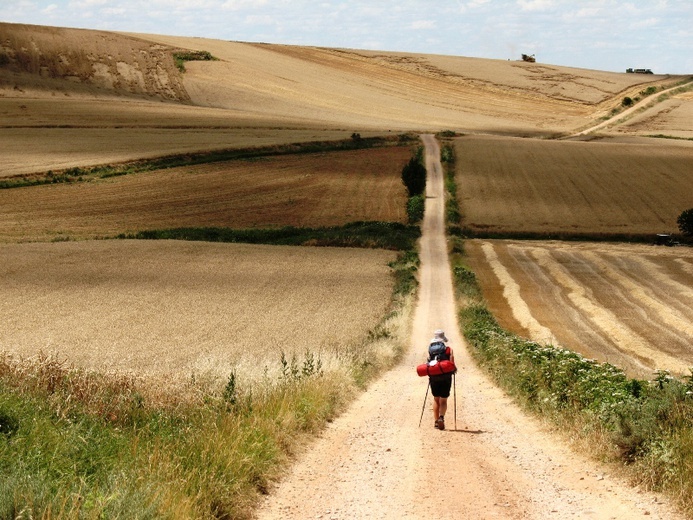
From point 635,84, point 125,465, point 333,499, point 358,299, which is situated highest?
point 635,84

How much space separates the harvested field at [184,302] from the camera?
25922 millimetres

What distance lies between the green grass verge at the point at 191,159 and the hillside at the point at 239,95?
4.89 ft

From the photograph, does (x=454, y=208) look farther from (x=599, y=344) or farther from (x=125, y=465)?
(x=125, y=465)

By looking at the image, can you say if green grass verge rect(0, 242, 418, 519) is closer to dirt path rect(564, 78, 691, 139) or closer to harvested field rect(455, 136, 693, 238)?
harvested field rect(455, 136, 693, 238)

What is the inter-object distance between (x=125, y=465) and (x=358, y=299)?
95.7ft

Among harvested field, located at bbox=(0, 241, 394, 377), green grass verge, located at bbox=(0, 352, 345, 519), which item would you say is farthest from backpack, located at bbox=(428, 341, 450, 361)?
harvested field, located at bbox=(0, 241, 394, 377)

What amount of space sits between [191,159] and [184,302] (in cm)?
4630

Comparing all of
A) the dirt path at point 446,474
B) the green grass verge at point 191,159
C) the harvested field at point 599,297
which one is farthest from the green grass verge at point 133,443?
the green grass verge at point 191,159

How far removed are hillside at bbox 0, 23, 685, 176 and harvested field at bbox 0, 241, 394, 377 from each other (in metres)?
27.7

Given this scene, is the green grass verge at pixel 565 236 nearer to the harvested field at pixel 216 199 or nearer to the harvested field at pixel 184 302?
the harvested field at pixel 216 199

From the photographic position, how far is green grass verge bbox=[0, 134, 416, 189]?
68.1 m

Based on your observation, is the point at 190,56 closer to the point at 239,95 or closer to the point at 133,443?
the point at 239,95

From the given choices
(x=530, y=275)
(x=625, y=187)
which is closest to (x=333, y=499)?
(x=530, y=275)

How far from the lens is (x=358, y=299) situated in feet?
129
